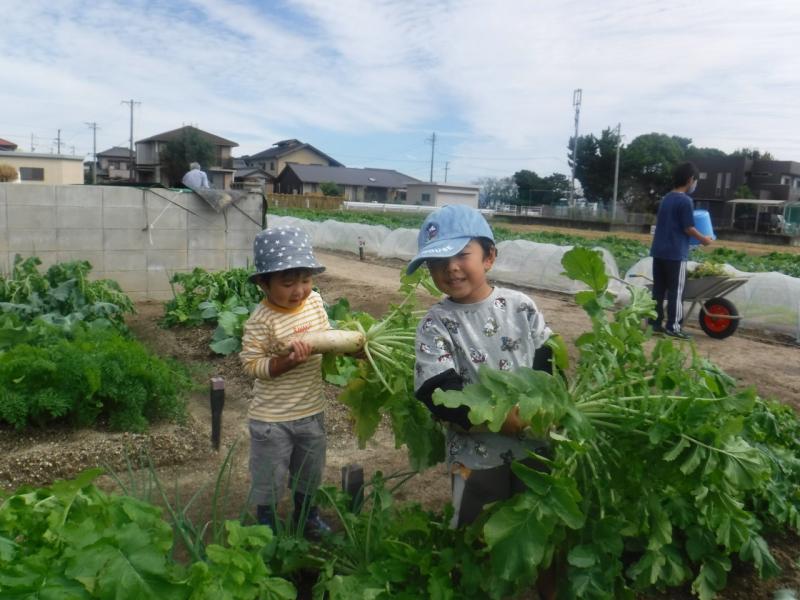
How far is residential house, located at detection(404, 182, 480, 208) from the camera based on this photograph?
72.7 m

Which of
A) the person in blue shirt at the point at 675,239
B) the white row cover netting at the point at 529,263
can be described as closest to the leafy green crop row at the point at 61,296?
the white row cover netting at the point at 529,263

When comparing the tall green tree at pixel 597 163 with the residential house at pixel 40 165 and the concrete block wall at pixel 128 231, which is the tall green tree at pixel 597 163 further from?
the concrete block wall at pixel 128 231

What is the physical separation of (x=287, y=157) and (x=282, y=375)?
83133mm

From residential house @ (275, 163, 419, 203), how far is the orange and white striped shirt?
6585 cm

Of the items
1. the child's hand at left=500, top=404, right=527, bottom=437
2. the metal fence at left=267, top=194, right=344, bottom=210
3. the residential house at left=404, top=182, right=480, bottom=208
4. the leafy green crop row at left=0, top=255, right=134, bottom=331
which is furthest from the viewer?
the residential house at left=404, top=182, right=480, bottom=208

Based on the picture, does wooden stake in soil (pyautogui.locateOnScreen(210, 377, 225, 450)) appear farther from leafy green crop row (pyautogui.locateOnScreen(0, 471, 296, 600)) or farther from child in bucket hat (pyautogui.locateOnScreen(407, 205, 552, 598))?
leafy green crop row (pyautogui.locateOnScreen(0, 471, 296, 600))

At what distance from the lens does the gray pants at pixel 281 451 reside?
9.65ft

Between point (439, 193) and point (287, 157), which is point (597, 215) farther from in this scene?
point (287, 157)

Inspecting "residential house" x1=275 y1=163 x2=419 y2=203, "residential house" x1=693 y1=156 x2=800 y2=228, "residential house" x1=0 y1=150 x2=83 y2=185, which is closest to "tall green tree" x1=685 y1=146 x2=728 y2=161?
"residential house" x1=693 y1=156 x2=800 y2=228

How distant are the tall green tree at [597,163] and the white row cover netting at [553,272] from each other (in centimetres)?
4013

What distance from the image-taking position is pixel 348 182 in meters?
73.0

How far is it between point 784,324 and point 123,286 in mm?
8563

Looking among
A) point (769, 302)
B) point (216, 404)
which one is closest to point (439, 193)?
point (769, 302)

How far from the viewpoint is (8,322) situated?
524cm
